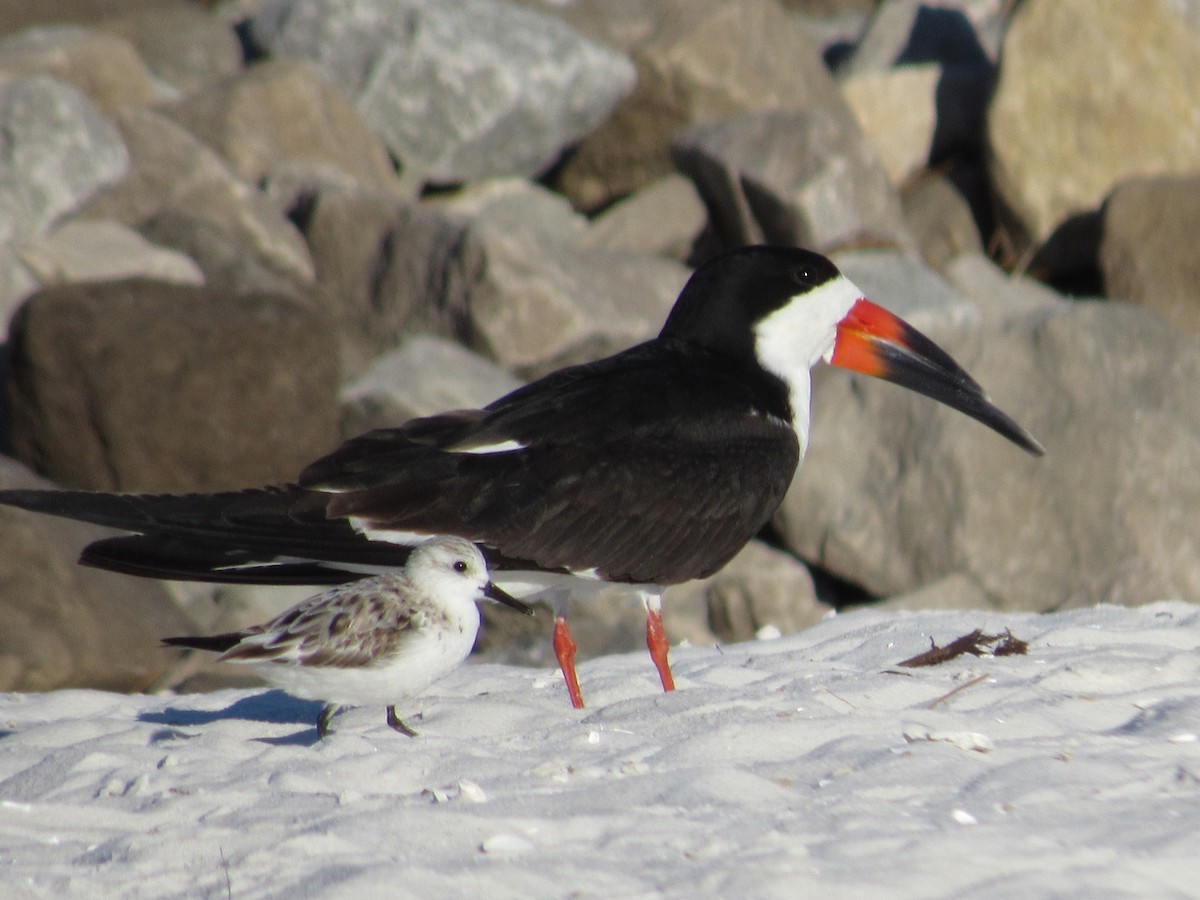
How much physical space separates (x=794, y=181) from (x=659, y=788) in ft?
31.3

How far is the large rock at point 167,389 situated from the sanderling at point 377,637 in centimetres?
528

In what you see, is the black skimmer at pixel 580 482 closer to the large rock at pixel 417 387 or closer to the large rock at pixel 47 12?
the large rock at pixel 417 387

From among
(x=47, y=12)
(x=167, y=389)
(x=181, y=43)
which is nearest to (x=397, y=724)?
(x=167, y=389)

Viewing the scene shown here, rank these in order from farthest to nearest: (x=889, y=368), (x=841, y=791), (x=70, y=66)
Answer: (x=70, y=66)
(x=889, y=368)
(x=841, y=791)

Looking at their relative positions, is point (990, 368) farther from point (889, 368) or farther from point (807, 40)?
point (807, 40)

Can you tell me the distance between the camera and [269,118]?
14.1 metres

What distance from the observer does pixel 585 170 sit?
51.0 feet

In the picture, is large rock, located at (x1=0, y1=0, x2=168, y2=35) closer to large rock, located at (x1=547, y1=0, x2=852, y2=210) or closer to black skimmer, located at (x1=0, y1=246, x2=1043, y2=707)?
large rock, located at (x1=547, y1=0, x2=852, y2=210)

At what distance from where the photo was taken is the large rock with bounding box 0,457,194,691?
7.47m

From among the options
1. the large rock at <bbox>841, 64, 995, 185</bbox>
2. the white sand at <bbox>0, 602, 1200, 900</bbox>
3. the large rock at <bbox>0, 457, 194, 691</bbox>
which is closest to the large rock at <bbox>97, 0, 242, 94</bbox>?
the large rock at <bbox>841, 64, 995, 185</bbox>

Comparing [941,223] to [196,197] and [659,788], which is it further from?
[659,788]

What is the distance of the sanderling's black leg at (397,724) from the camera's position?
4.93 m

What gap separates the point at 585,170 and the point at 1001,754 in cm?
1166

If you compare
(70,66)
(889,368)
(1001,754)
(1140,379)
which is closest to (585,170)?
(70,66)
